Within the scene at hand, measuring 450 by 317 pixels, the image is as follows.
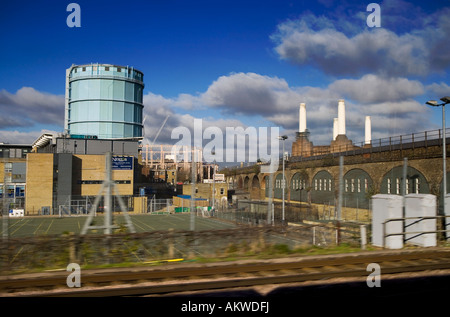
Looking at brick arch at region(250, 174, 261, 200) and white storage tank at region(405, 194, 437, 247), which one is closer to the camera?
white storage tank at region(405, 194, 437, 247)

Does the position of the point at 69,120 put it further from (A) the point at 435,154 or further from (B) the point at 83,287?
(B) the point at 83,287

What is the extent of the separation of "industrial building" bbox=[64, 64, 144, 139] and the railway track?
8058 centimetres

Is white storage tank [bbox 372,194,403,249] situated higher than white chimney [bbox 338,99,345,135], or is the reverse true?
white chimney [bbox 338,99,345,135]

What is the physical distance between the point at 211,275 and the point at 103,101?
82.8 m

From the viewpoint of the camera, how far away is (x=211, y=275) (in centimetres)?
719

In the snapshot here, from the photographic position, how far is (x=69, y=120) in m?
87.2

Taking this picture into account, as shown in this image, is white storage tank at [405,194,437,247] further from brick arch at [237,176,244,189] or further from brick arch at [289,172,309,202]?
brick arch at [237,176,244,189]

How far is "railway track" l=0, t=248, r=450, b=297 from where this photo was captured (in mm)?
6184

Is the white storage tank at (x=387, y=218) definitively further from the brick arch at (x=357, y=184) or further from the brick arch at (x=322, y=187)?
the brick arch at (x=322, y=187)

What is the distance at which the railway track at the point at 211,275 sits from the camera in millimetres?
6184

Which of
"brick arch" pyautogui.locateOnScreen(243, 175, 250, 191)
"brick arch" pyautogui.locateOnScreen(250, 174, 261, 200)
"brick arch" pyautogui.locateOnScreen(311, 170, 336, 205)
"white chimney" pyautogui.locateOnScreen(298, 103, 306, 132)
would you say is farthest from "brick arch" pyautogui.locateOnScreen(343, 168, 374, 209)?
"brick arch" pyautogui.locateOnScreen(243, 175, 250, 191)

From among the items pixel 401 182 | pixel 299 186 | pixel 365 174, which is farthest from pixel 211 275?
pixel 299 186
